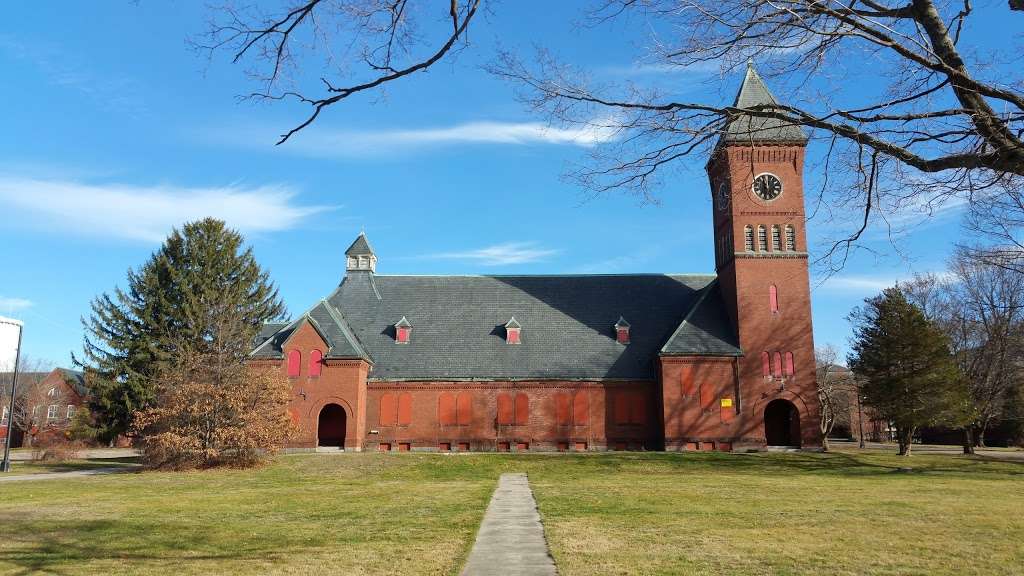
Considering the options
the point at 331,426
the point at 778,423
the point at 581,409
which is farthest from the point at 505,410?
the point at 778,423

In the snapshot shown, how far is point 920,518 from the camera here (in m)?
13.6

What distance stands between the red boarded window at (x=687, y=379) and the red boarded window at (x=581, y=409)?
5272mm

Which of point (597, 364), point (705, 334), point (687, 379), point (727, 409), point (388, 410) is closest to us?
point (727, 409)

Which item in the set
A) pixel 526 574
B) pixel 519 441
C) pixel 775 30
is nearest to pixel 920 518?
pixel 526 574

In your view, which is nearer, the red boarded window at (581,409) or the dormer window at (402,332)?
the red boarded window at (581,409)

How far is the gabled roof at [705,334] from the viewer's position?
37656 millimetres

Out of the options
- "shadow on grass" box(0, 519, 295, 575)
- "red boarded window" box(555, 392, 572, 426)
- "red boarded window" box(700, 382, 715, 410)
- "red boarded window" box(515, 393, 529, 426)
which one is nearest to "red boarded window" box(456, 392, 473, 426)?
"red boarded window" box(515, 393, 529, 426)

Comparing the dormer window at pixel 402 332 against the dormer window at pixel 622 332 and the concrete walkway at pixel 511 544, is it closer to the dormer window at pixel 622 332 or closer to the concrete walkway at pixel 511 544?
the dormer window at pixel 622 332

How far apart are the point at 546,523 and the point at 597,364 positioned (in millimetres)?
27227

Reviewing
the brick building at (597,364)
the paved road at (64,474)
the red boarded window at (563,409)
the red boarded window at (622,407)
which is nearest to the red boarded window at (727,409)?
the brick building at (597,364)

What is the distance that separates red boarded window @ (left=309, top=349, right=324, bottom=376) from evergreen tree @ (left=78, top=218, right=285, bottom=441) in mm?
7576

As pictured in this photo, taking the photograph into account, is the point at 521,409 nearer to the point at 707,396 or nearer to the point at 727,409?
the point at 707,396

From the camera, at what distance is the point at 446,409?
127 ft

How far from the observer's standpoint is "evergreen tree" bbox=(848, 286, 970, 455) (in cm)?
3644
